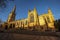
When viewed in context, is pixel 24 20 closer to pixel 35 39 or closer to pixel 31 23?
pixel 31 23

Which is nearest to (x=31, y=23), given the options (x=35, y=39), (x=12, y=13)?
(x=12, y=13)

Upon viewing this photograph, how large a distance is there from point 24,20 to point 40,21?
9479 mm

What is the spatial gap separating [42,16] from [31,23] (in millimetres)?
6504

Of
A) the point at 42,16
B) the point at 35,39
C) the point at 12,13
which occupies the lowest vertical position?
the point at 35,39

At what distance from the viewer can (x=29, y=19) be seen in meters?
48.4

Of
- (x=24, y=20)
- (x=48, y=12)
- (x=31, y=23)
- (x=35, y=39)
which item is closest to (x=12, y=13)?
(x=24, y=20)

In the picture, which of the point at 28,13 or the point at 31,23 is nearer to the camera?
the point at 31,23

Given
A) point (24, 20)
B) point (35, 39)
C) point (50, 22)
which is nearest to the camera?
point (35, 39)

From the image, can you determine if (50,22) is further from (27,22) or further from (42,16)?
(27,22)

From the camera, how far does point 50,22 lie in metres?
42.8

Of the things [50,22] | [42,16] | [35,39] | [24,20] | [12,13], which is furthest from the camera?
[12,13]

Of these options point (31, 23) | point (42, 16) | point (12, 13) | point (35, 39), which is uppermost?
point (12, 13)

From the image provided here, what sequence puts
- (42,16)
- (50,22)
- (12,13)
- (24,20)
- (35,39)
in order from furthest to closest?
(12,13) < (24,20) < (42,16) < (50,22) < (35,39)

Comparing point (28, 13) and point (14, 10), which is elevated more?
point (14, 10)
